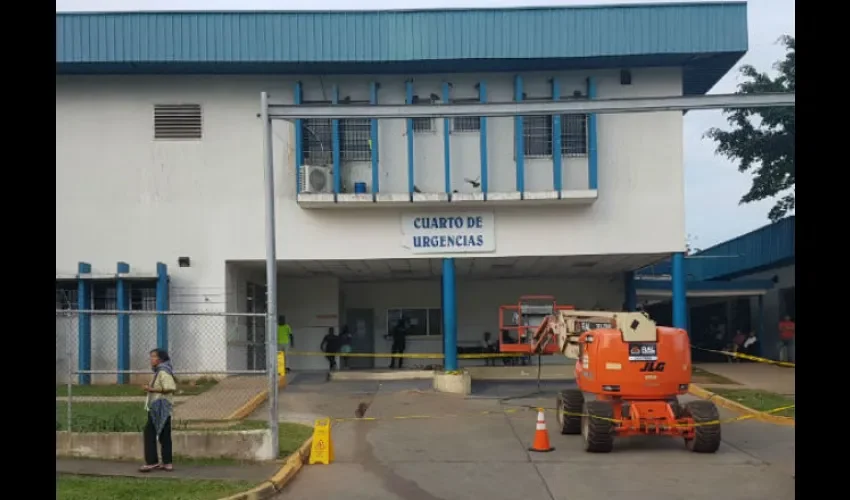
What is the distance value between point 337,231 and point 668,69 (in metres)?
9.88

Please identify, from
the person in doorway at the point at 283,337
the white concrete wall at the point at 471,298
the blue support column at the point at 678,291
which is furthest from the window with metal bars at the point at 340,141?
the blue support column at the point at 678,291

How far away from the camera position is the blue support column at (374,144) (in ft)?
75.3

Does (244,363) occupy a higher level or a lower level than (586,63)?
lower

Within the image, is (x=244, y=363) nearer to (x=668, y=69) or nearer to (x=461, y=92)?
(x=461, y=92)

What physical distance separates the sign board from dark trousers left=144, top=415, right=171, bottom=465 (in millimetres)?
12434

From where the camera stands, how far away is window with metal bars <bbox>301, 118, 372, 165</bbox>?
919 inches

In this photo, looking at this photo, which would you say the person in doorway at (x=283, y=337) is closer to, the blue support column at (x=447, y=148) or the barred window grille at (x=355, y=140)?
the barred window grille at (x=355, y=140)

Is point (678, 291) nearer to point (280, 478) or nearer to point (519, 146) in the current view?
point (519, 146)

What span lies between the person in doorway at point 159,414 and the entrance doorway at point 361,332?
1927 cm

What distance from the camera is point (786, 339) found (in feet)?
96.0

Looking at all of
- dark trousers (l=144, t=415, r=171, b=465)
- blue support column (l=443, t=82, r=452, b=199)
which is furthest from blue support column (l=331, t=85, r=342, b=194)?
dark trousers (l=144, t=415, r=171, b=465)

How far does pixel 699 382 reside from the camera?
23016mm
